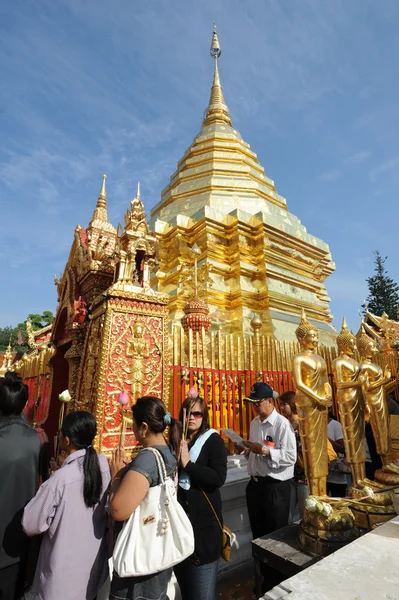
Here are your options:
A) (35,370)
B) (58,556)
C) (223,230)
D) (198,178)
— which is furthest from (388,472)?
(198,178)

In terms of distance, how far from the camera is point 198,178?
595 inches

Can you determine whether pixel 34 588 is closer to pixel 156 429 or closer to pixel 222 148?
pixel 156 429

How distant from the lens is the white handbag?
1713mm

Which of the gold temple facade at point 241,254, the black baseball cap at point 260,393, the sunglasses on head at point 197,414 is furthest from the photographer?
the gold temple facade at point 241,254

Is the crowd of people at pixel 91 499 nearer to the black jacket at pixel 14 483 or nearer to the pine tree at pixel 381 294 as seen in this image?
the black jacket at pixel 14 483

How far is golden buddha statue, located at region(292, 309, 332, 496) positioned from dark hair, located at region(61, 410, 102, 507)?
92.6 inches

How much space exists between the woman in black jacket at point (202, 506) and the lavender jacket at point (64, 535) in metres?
0.63

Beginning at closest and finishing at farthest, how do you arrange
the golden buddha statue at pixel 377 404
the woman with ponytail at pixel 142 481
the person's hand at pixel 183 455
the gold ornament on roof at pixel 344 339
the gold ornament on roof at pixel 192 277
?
the woman with ponytail at pixel 142 481, the person's hand at pixel 183 455, the golden buddha statue at pixel 377 404, the gold ornament on roof at pixel 344 339, the gold ornament on roof at pixel 192 277

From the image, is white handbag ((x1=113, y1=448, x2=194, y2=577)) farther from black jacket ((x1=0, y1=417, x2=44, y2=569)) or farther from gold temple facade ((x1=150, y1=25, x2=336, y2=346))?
gold temple facade ((x1=150, y1=25, x2=336, y2=346))

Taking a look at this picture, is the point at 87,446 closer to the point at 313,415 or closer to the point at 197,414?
the point at 197,414

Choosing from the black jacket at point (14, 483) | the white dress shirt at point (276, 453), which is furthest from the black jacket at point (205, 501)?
the black jacket at point (14, 483)

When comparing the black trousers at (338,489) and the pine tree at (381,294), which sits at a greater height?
the pine tree at (381,294)

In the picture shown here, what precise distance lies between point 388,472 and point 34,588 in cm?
363

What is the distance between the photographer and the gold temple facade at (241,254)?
1112cm
